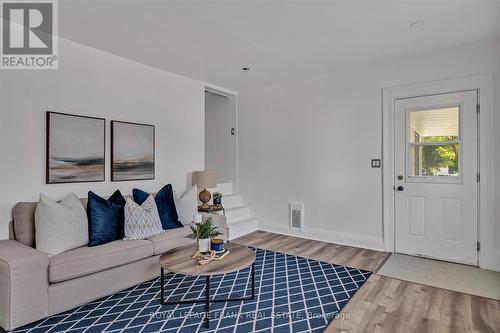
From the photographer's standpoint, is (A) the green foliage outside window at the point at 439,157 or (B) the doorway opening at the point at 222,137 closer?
(A) the green foliage outside window at the point at 439,157

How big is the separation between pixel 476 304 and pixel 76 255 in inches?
135

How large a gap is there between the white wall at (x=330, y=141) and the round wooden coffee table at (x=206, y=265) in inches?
84.8

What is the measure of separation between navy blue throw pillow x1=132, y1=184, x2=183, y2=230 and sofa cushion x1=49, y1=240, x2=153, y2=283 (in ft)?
1.48

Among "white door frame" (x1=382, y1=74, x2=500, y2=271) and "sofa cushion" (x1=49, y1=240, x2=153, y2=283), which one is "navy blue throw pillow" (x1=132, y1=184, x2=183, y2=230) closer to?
"sofa cushion" (x1=49, y1=240, x2=153, y2=283)

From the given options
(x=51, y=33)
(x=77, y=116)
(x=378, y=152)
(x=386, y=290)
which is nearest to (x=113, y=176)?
(x=77, y=116)

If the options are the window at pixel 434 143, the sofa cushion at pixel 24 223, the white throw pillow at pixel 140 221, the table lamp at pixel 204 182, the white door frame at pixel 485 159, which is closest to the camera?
the sofa cushion at pixel 24 223

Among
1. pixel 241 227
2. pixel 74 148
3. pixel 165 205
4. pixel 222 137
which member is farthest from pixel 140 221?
pixel 222 137

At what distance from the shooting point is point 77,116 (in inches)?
120

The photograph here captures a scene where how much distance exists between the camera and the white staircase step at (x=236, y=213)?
4.74 m

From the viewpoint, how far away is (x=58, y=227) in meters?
2.41

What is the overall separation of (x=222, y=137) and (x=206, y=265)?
3.72 m

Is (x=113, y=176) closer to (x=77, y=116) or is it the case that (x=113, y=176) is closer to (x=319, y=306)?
(x=77, y=116)

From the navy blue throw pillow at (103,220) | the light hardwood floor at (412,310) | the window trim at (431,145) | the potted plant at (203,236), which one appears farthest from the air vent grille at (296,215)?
the navy blue throw pillow at (103,220)

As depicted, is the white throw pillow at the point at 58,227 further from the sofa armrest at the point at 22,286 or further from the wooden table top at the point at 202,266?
the wooden table top at the point at 202,266
